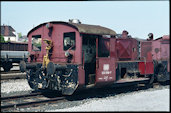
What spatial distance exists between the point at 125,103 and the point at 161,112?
1.56 metres

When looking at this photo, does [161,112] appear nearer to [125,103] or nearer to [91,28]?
[125,103]

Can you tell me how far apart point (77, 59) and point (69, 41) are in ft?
3.58

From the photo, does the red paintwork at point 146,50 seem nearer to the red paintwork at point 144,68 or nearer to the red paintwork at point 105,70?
the red paintwork at point 144,68

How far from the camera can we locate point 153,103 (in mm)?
7637

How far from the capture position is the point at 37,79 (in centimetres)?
924

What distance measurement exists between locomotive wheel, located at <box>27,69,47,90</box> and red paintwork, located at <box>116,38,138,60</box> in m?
4.11

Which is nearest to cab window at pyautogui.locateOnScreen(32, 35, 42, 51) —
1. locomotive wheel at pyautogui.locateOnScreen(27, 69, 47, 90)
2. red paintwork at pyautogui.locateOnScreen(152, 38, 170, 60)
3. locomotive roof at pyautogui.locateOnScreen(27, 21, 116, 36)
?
locomotive wheel at pyautogui.locateOnScreen(27, 69, 47, 90)

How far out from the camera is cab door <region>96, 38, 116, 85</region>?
867cm

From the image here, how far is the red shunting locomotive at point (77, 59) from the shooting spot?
8.16 metres

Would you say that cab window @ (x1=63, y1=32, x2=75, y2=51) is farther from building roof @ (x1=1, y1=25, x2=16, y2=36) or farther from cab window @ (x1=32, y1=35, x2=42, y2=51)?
building roof @ (x1=1, y1=25, x2=16, y2=36)

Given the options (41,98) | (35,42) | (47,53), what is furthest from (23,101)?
(35,42)

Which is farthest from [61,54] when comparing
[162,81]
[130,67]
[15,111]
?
[162,81]

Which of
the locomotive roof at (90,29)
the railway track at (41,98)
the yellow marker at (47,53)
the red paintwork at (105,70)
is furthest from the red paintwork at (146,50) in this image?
the yellow marker at (47,53)

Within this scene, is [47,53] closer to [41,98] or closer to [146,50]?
[41,98]
